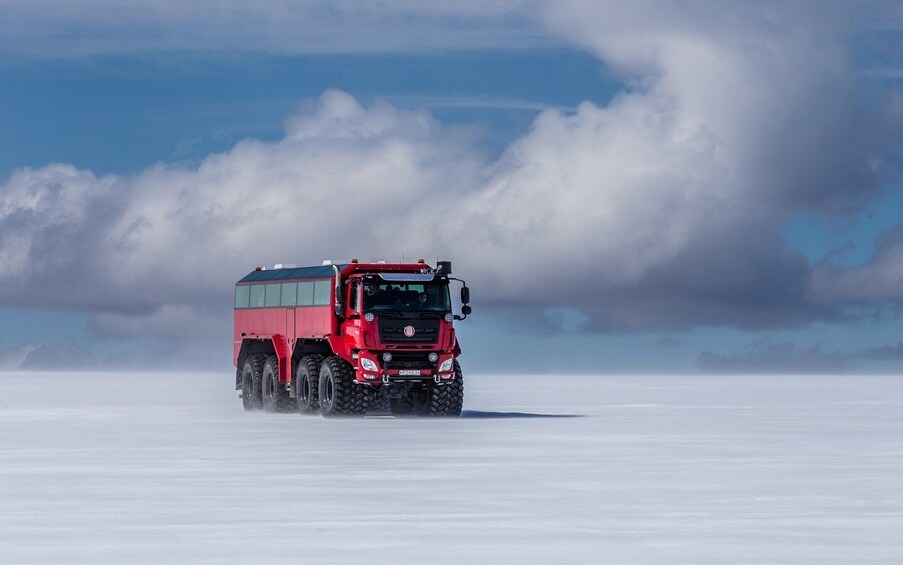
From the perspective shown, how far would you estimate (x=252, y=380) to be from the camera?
152 ft

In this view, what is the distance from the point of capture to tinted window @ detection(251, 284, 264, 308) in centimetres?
4634

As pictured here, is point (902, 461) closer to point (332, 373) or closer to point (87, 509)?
point (87, 509)

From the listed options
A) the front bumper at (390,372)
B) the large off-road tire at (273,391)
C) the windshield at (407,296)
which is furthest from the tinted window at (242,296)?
the front bumper at (390,372)

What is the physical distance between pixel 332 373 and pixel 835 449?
1519cm

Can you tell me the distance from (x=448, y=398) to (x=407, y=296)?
2919 mm

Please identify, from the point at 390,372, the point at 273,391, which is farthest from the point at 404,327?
the point at 273,391

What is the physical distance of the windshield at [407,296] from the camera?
130 ft

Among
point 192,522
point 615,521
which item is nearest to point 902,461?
point 615,521

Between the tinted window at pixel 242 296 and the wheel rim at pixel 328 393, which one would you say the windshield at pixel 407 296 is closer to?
the wheel rim at pixel 328 393

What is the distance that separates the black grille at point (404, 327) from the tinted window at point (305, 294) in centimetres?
333

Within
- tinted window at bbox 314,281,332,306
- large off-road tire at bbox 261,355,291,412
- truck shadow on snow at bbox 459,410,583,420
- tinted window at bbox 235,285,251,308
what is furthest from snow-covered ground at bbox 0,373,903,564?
tinted window at bbox 235,285,251,308

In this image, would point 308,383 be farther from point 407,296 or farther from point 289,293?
point 407,296

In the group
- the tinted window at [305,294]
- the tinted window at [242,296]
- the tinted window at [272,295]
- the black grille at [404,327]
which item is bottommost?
the black grille at [404,327]

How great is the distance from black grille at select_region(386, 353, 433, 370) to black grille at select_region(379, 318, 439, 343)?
0.36 m
